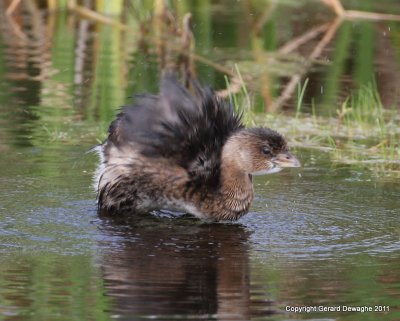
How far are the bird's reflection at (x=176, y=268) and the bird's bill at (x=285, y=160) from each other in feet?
1.67

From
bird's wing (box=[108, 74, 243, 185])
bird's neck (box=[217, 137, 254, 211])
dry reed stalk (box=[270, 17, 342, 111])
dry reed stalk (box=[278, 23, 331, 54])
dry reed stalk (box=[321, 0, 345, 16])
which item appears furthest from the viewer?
dry reed stalk (box=[321, 0, 345, 16])

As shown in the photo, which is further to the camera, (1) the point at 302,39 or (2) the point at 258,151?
(1) the point at 302,39

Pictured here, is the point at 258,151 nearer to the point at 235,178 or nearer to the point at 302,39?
the point at 235,178

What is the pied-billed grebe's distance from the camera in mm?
7559

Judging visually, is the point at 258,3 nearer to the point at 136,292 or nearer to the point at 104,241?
the point at 104,241

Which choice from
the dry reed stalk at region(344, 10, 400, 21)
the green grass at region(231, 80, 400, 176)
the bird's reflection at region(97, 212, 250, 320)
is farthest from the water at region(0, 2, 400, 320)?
the dry reed stalk at region(344, 10, 400, 21)

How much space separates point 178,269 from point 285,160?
1644 millimetres

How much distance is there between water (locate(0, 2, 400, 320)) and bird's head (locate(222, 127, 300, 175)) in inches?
12.7

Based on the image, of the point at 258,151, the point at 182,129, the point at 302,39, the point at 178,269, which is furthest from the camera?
the point at 302,39

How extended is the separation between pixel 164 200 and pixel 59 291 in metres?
1.87

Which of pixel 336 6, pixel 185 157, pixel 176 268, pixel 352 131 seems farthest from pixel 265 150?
pixel 336 6

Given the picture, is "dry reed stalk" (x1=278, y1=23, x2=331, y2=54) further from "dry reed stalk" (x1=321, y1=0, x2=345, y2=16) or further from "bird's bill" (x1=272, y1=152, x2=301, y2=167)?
"bird's bill" (x1=272, y1=152, x2=301, y2=167)

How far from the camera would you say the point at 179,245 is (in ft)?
22.7

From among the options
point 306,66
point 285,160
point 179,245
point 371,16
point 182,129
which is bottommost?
point 179,245
